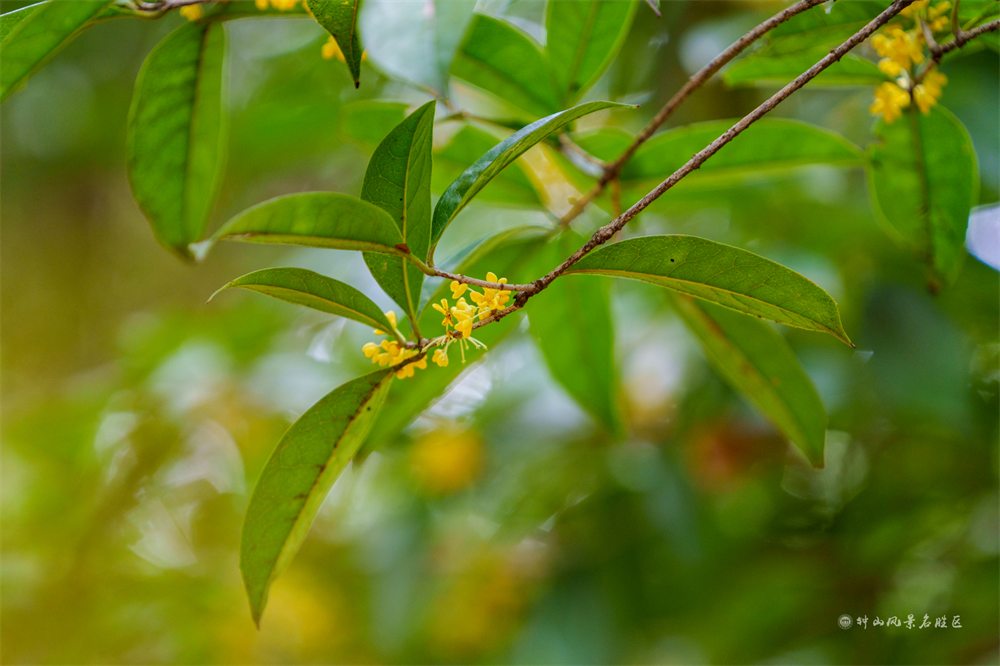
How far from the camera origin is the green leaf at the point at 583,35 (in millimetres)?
639

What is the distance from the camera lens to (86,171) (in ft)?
6.75

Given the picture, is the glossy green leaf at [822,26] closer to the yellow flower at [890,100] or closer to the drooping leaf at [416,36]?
the yellow flower at [890,100]

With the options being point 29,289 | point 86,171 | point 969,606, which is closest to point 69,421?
point 29,289

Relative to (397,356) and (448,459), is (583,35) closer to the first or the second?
(397,356)

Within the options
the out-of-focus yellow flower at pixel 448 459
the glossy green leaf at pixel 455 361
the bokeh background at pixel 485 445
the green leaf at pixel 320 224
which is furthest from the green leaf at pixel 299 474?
the out-of-focus yellow flower at pixel 448 459

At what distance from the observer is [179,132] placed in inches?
28.2

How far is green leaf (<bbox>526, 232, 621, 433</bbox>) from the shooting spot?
801mm

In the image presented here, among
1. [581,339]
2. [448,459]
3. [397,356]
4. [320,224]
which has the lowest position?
[448,459]

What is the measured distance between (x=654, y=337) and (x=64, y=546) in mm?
1636

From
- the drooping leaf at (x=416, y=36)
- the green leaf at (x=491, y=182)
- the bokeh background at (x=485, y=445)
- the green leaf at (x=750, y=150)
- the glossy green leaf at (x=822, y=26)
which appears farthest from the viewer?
the bokeh background at (x=485, y=445)

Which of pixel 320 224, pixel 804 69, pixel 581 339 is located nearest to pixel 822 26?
pixel 804 69

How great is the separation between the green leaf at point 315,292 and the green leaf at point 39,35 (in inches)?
11.5

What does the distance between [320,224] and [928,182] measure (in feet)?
2.13

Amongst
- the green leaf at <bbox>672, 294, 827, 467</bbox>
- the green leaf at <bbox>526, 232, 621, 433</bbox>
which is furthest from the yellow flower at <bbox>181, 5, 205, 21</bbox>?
the green leaf at <bbox>672, 294, 827, 467</bbox>
